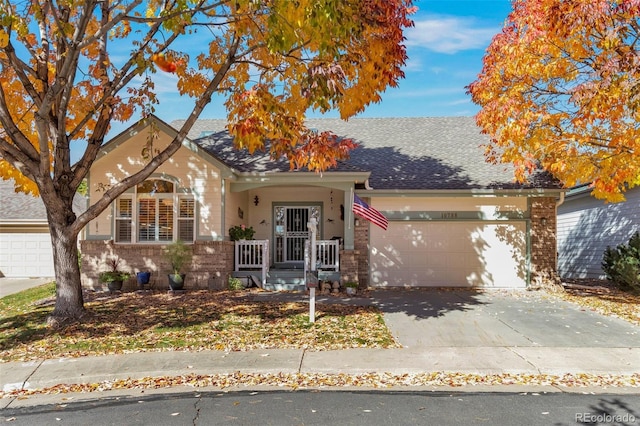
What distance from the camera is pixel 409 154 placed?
17.2 meters

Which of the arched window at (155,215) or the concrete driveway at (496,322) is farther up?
the arched window at (155,215)

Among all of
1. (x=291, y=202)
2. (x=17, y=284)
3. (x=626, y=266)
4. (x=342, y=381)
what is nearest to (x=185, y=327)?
(x=342, y=381)

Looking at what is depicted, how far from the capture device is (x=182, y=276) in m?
13.9

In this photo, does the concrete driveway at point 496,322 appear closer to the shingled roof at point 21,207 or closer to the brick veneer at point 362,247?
the brick veneer at point 362,247

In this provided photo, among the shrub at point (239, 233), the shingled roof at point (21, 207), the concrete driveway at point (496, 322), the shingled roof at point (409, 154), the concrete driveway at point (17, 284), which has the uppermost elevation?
the shingled roof at point (409, 154)

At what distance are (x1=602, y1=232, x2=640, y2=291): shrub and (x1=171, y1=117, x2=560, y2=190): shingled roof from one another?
8.60 ft

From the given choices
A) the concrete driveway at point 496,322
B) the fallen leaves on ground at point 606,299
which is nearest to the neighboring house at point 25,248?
the concrete driveway at point 496,322

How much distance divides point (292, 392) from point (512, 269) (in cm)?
1101

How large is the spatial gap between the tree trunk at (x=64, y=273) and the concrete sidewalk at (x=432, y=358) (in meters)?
2.10

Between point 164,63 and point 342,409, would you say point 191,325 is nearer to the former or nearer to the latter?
point 342,409

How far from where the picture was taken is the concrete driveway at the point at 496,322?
828cm

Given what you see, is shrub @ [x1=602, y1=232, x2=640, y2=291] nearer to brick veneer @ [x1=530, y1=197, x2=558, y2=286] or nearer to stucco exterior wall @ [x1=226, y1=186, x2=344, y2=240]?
brick veneer @ [x1=530, y1=197, x2=558, y2=286]

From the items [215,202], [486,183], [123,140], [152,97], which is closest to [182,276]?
[215,202]

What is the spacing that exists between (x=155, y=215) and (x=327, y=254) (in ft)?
17.6
